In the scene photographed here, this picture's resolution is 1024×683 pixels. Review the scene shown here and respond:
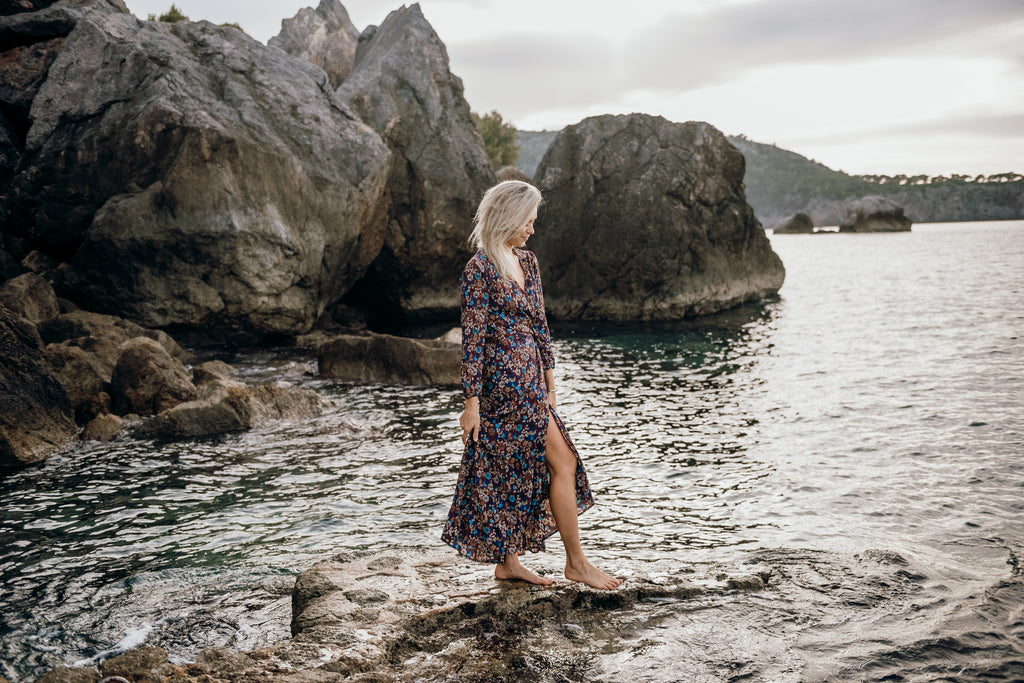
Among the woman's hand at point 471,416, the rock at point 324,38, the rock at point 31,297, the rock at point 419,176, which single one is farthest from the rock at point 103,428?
the rock at point 324,38

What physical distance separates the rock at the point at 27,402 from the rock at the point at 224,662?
7.40m

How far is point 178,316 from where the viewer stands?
18.4 meters

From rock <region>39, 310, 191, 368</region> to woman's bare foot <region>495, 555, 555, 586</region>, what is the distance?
10.6m

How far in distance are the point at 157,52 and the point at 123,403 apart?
33.8ft

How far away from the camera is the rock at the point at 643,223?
89.4ft

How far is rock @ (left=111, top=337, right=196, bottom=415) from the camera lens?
1285 centimetres

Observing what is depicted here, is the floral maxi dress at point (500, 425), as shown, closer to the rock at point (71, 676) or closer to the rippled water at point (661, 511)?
the rippled water at point (661, 511)

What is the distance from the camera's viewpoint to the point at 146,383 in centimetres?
1292

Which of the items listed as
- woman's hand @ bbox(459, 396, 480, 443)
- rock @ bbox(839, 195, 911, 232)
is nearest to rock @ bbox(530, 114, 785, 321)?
woman's hand @ bbox(459, 396, 480, 443)

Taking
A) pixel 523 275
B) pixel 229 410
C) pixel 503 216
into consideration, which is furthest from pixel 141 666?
pixel 229 410

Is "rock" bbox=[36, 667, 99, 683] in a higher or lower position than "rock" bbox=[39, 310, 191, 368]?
lower

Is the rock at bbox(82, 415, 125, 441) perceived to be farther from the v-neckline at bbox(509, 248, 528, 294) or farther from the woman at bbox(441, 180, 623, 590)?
the v-neckline at bbox(509, 248, 528, 294)

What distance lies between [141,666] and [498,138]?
174ft

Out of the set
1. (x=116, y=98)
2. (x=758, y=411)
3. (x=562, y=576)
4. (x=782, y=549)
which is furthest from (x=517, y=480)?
(x=116, y=98)
